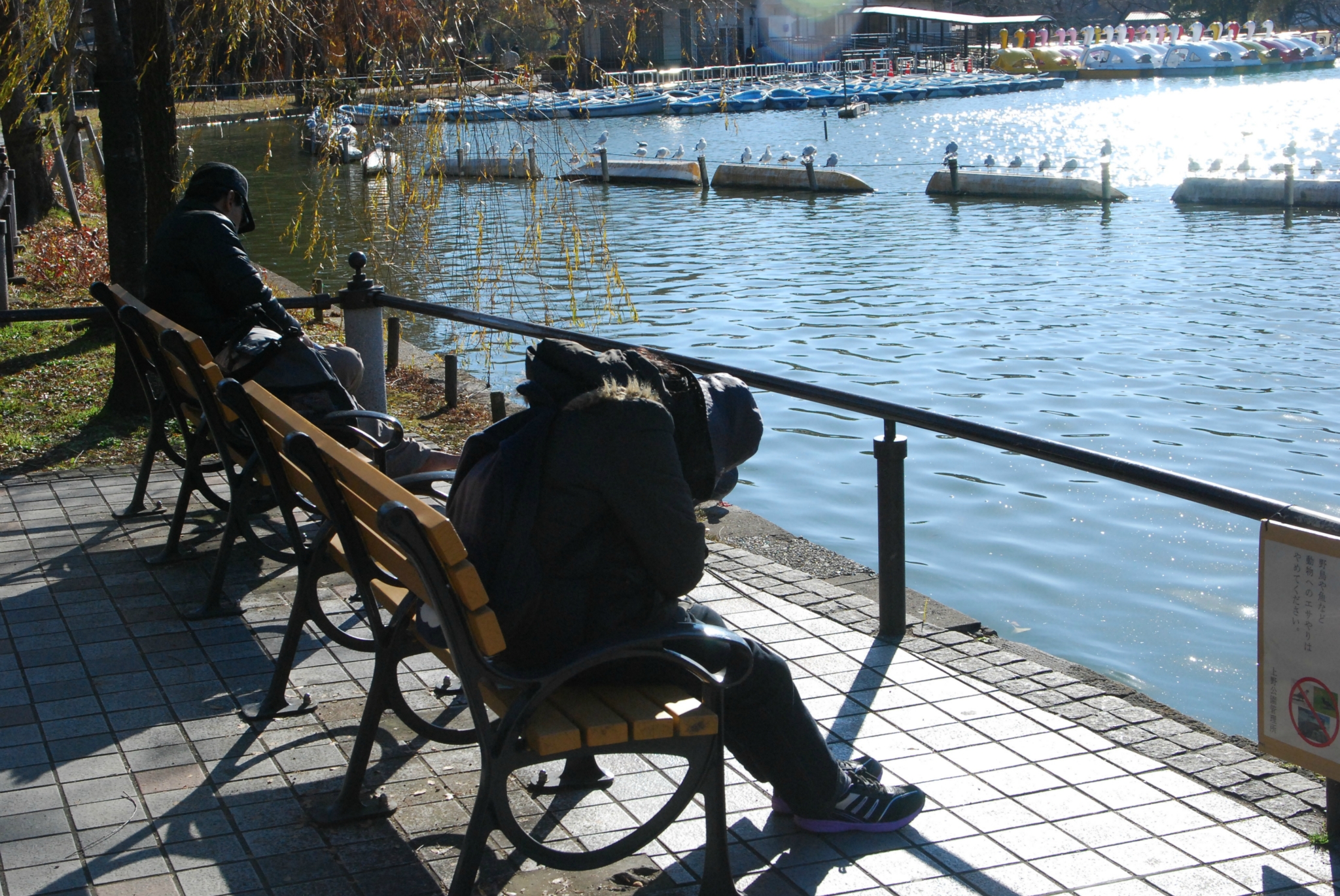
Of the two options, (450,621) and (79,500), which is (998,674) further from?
(79,500)

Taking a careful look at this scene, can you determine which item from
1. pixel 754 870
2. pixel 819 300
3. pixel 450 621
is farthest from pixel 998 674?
pixel 819 300

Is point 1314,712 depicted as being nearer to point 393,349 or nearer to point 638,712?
point 638,712

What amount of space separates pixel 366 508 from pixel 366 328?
4848 millimetres

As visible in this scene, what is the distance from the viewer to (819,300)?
20562 millimetres

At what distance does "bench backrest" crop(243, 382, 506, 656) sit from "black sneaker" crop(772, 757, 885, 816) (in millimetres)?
1135

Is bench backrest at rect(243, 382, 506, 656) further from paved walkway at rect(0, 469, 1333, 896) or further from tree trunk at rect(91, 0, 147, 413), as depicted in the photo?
tree trunk at rect(91, 0, 147, 413)

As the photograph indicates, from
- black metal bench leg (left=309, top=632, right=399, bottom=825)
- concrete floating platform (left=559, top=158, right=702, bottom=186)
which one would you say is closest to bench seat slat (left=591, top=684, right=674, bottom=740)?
black metal bench leg (left=309, top=632, right=399, bottom=825)

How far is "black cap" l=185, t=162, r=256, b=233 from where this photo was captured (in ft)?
20.1

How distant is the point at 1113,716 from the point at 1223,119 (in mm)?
58067

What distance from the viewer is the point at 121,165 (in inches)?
320

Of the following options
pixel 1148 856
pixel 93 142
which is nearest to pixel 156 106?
pixel 1148 856

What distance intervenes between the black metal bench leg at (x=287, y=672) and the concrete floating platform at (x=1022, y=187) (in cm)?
3024

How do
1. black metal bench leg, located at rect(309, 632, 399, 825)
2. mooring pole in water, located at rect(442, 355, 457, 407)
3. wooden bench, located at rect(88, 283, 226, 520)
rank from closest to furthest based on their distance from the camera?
black metal bench leg, located at rect(309, 632, 399, 825) → wooden bench, located at rect(88, 283, 226, 520) → mooring pole in water, located at rect(442, 355, 457, 407)

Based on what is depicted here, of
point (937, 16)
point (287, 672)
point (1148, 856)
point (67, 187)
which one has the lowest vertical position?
point (1148, 856)
